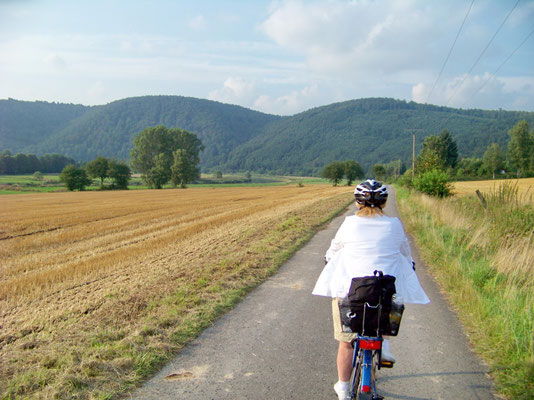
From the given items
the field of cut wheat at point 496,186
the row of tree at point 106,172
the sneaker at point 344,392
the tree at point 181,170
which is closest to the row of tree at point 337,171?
the tree at point 181,170

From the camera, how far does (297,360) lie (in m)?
4.11

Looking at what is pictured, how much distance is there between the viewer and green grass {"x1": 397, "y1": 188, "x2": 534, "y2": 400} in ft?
12.7

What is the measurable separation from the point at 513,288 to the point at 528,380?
8.00ft

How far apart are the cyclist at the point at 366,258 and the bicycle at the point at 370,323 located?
126 mm

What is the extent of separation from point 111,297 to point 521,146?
299ft

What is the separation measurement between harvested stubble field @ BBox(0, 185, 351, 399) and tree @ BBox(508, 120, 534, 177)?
80677 millimetres

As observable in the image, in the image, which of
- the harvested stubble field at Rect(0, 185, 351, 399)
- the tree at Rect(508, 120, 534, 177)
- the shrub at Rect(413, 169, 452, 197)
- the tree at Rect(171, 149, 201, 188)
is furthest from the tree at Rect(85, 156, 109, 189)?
the tree at Rect(508, 120, 534, 177)

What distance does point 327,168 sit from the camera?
101m

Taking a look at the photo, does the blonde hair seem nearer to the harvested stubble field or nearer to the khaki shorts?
the khaki shorts

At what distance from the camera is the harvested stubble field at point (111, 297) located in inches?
148

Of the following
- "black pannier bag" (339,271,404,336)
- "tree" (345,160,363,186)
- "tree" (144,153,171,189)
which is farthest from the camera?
"tree" (345,160,363,186)

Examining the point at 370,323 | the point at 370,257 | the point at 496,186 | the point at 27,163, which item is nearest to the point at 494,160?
the point at 496,186

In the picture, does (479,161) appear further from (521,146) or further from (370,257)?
(370,257)

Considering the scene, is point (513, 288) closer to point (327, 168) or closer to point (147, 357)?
point (147, 357)
